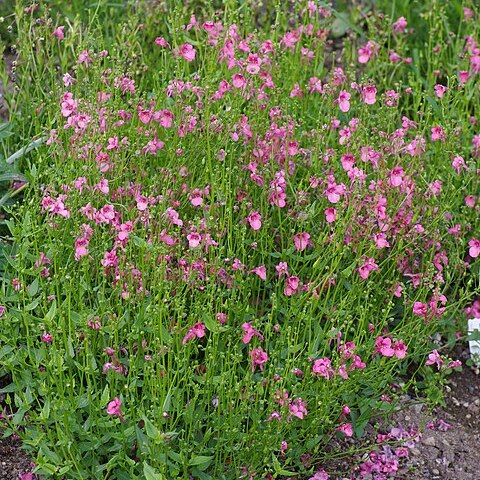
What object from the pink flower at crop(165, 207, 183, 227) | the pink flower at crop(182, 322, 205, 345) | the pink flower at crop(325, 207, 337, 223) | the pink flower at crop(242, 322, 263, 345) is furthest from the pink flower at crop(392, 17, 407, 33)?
the pink flower at crop(182, 322, 205, 345)

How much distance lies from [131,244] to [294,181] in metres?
0.82

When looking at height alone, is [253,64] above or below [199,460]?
above

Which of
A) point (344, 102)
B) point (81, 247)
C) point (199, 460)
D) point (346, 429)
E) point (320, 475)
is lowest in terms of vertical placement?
point (320, 475)

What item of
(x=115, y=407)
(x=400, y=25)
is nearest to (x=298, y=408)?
(x=115, y=407)

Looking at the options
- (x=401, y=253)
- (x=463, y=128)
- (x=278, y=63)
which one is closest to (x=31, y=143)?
(x=278, y=63)

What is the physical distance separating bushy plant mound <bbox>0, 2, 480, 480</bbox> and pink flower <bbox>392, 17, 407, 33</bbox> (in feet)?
2.64

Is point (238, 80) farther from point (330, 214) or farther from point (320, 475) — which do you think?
point (320, 475)

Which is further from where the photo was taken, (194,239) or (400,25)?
(400,25)

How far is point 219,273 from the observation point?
315 centimetres

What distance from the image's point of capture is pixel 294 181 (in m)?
3.59

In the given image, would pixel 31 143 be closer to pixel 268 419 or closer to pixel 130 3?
pixel 130 3

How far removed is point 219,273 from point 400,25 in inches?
78.5

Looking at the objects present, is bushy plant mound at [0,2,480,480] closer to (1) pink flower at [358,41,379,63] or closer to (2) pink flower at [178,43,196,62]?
(2) pink flower at [178,43,196,62]

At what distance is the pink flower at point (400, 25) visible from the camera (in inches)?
178
